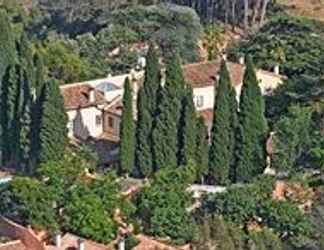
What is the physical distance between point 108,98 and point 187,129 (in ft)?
30.5

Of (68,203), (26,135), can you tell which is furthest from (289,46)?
(68,203)

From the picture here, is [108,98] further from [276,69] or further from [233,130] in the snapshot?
[233,130]

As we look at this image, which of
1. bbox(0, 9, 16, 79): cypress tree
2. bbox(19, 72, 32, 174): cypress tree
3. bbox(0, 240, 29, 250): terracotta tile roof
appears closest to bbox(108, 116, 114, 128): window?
bbox(19, 72, 32, 174): cypress tree

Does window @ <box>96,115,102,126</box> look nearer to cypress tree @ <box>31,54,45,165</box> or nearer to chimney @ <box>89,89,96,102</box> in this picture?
chimney @ <box>89,89,96,102</box>

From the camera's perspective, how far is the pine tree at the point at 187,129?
2032 inches

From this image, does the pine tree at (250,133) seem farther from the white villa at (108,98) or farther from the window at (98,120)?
the window at (98,120)

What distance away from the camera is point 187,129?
2039 inches

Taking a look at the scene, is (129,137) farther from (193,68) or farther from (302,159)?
(193,68)

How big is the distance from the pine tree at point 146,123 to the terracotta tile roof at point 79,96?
6.83 m

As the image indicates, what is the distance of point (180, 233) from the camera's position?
46250 millimetres

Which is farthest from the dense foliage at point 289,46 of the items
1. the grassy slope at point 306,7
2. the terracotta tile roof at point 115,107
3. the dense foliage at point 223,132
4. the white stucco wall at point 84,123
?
the white stucco wall at point 84,123

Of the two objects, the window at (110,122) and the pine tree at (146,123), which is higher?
the pine tree at (146,123)

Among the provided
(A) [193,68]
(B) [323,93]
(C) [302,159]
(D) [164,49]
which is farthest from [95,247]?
(D) [164,49]

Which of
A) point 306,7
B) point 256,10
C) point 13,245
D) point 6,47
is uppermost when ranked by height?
point 6,47
